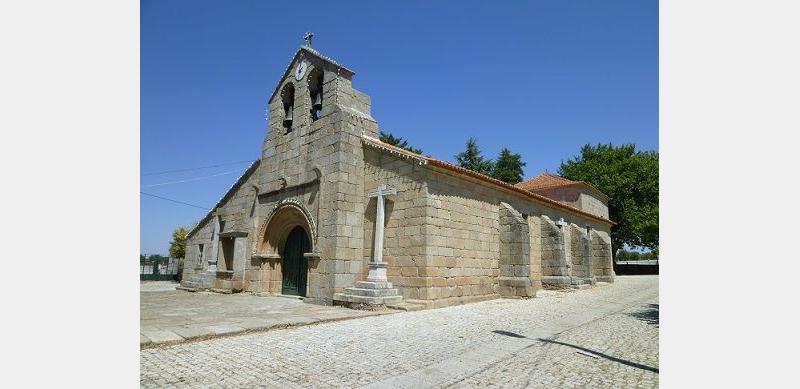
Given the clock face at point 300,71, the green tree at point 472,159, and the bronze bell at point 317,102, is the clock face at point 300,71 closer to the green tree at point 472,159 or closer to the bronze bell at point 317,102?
the bronze bell at point 317,102

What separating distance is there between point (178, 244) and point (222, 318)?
29.3 m

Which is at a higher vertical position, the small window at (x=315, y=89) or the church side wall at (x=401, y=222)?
the small window at (x=315, y=89)

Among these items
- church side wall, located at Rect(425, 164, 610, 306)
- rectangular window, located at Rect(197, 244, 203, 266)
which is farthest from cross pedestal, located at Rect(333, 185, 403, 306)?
rectangular window, located at Rect(197, 244, 203, 266)

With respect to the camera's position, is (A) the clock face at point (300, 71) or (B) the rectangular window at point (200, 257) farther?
(B) the rectangular window at point (200, 257)

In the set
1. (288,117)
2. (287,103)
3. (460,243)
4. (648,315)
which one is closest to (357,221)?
(460,243)

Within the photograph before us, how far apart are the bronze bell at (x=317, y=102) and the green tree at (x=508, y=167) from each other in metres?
25.7

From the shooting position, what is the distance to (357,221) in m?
12.2

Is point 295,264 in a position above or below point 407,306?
above

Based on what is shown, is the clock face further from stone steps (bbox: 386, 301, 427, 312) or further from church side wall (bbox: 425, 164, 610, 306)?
stone steps (bbox: 386, 301, 427, 312)

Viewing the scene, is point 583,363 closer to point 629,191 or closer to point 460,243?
point 460,243

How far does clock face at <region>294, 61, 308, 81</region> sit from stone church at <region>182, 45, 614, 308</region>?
59 millimetres

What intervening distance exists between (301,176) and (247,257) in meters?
3.99

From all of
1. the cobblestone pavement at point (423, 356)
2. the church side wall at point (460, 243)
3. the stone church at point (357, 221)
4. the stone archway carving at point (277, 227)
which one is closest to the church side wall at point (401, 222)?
the stone church at point (357, 221)

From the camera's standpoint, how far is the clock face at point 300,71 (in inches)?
569
